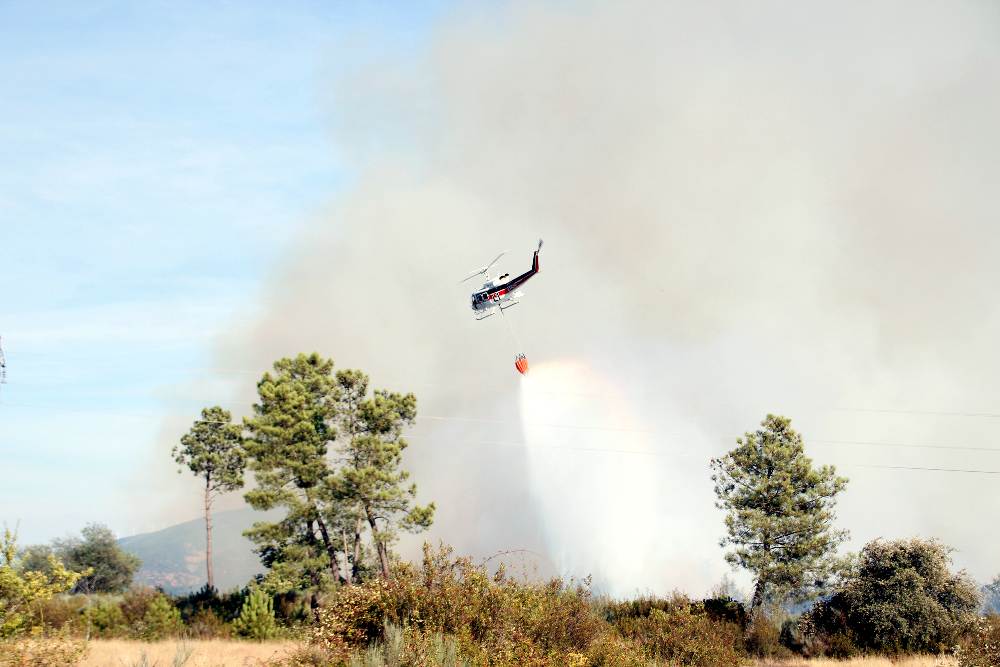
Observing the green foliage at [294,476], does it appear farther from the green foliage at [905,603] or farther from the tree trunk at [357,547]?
the green foliage at [905,603]

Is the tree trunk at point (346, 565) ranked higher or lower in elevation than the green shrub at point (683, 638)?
higher

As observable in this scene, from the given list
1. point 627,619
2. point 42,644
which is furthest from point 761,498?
point 42,644

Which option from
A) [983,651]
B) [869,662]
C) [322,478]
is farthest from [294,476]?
[983,651]

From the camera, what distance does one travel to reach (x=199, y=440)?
88562mm

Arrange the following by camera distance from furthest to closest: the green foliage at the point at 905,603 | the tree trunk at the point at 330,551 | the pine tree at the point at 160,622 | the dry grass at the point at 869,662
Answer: the tree trunk at the point at 330,551, the pine tree at the point at 160,622, the green foliage at the point at 905,603, the dry grass at the point at 869,662

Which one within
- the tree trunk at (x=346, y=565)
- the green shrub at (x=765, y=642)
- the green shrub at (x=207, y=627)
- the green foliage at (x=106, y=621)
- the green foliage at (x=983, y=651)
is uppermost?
the tree trunk at (x=346, y=565)

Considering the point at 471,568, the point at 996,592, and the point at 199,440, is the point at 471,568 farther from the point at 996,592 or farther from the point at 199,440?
the point at 996,592

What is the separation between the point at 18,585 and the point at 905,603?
43167 mm

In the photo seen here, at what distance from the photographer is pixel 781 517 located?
6128 centimetres

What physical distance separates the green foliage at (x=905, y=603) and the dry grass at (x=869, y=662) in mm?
2146

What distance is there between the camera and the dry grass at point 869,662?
4225 centimetres

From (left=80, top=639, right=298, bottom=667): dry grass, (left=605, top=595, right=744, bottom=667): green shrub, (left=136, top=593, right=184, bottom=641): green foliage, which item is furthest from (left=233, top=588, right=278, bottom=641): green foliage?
(left=605, top=595, right=744, bottom=667): green shrub

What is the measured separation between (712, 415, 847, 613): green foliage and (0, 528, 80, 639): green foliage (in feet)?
157

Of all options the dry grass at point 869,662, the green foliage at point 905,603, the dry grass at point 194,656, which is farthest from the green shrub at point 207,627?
the green foliage at point 905,603
